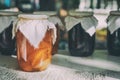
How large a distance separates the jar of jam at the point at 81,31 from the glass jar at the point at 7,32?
1.96 feet

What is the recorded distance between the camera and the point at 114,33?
352cm

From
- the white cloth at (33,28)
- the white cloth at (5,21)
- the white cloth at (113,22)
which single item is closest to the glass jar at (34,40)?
the white cloth at (33,28)

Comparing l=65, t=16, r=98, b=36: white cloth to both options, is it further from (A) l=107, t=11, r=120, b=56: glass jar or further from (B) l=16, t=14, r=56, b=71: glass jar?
(B) l=16, t=14, r=56, b=71: glass jar

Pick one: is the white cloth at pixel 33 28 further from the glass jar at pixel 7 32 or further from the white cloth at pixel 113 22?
the white cloth at pixel 113 22

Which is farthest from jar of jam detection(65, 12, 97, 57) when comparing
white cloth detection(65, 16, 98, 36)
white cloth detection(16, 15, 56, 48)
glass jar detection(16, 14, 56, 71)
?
white cloth detection(16, 15, 56, 48)

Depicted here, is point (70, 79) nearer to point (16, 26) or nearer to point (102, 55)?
point (16, 26)

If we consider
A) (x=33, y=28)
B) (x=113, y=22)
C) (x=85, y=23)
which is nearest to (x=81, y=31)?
(x=85, y=23)

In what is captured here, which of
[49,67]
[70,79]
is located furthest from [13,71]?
[70,79]

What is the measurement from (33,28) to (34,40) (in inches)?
4.3

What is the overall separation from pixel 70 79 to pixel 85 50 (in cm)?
82

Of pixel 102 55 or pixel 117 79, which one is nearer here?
pixel 117 79

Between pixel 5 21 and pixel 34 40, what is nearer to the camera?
pixel 34 40

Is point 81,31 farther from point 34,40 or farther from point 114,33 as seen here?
point 34,40

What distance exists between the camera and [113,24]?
133 inches
